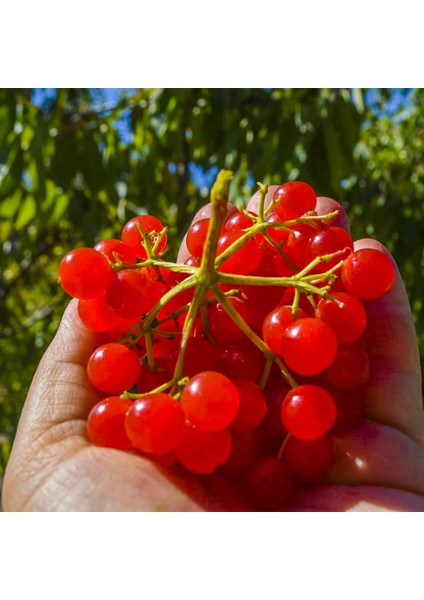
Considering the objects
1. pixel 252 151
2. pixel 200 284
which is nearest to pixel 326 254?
pixel 200 284

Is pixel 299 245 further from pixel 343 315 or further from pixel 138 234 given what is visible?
pixel 138 234

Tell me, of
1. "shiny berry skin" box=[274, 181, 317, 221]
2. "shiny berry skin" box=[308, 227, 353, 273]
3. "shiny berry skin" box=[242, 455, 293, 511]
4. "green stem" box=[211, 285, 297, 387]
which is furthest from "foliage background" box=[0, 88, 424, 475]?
"shiny berry skin" box=[242, 455, 293, 511]

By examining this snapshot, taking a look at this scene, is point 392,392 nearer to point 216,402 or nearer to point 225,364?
point 225,364

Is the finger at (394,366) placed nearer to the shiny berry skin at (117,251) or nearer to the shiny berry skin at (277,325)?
the shiny berry skin at (277,325)

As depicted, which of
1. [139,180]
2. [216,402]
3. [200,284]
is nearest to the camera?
[216,402]

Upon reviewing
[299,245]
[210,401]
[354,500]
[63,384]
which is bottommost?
[354,500]

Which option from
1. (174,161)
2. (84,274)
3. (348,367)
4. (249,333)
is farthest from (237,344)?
(174,161)

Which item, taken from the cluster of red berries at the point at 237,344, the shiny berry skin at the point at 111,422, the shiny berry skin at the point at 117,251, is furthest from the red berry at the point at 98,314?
the shiny berry skin at the point at 111,422
